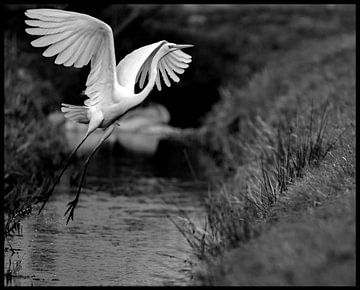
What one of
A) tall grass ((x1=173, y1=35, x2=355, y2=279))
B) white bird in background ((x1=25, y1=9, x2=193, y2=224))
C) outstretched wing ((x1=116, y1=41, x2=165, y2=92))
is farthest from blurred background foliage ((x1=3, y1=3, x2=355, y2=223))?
outstretched wing ((x1=116, y1=41, x2=165, y2=92))

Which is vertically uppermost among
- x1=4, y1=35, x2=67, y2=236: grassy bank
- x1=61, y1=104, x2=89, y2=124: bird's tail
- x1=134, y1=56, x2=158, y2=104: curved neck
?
x1=134, y1=56, x2=158, y2=104: curved neck

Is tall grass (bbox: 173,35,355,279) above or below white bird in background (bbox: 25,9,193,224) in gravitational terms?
below

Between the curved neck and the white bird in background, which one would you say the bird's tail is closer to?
the white bird in background

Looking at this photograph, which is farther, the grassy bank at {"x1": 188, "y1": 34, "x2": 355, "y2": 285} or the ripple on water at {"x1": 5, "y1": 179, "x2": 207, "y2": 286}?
the ripple on water at {"x1": 5, "y1": 179, "x2": 207, "y2": 286}

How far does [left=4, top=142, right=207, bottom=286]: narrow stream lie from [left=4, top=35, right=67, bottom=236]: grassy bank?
279 mm

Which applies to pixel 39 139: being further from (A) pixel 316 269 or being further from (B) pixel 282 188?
(A) pixel 316 269

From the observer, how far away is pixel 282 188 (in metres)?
7.98

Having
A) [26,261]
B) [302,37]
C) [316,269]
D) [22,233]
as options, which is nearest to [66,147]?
[22,233]

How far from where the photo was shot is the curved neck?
7782 millimetres

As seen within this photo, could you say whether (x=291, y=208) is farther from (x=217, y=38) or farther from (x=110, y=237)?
(x=217, y=38)

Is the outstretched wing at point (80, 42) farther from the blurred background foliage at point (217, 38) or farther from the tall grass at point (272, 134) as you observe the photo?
the blurred background foliage at point (217, 38)

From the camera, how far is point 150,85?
7.80 meters

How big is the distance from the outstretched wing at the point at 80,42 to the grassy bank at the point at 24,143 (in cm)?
175

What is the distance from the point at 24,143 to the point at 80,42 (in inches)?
193
